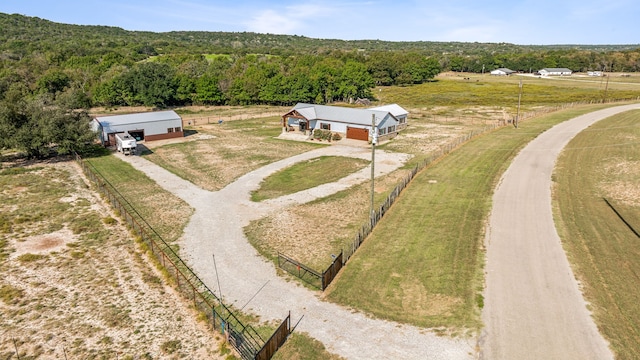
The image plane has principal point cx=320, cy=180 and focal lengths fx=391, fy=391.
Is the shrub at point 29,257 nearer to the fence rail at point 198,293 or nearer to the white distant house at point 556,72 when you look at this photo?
the fence rail at point 198,293

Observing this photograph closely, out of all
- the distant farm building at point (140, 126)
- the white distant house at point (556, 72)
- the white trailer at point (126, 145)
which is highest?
the white distant house at point (556, 72)

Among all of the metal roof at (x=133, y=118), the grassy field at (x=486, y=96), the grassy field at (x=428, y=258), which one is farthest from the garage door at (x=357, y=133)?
the grassy field at (x=486, y=96)

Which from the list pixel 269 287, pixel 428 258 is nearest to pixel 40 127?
pixel 269 287

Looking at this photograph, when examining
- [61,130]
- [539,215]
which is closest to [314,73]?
[61,130]

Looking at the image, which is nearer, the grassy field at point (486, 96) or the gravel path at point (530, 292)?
the gravel path at point (530, 292)

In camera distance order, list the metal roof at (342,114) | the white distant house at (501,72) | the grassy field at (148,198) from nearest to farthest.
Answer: the grassy field at (148,198), the metal roof at (342,114), the white distant house at (501,72)
